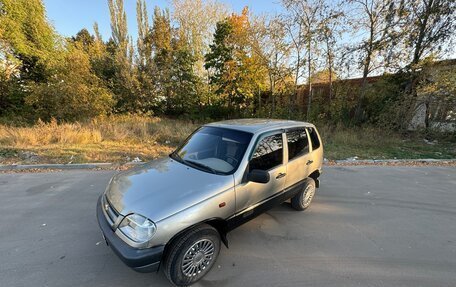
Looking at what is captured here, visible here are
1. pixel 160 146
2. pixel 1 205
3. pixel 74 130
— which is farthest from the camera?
pixel 74 130

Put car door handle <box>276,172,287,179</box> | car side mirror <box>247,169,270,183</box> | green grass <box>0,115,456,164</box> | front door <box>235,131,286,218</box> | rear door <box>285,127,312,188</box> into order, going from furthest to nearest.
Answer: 1. green grass <box>0,115,456,164</box>
2. rear door <box>285,127,312,188</box>
3. car door handle <box>276,172,287,179</box>
4. front door <box>235,131,286,218</box>
5. car side mirror <box>247,169,270,183</box>

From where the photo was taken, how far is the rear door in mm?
3283

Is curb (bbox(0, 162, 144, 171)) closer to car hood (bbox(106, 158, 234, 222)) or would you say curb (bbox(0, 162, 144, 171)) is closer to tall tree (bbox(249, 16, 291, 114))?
car hood (bbox(106, 158, 234, 222))

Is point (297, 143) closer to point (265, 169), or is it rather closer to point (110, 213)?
point (265, 169)

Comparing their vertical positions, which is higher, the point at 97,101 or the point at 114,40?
the point at 114,40

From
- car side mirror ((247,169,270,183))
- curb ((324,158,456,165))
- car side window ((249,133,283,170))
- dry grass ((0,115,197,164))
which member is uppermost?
car side window ((249,133,283,170))

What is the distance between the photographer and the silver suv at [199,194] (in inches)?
81.2

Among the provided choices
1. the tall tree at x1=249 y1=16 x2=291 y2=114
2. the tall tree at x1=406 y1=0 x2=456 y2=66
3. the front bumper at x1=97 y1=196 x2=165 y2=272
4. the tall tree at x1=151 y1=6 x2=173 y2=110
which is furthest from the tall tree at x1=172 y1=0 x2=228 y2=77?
the front bumper at x1=97 y1=196 x2=165 y2=272

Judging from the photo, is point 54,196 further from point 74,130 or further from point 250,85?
point 250,85

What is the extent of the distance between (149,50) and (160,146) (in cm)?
1309

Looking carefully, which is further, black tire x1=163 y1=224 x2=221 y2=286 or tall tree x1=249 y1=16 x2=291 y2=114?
tall tree x1=249 y1=16 x2=291 y2=114

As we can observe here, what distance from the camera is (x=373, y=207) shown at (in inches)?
158

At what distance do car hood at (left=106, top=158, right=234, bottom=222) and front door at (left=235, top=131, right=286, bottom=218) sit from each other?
0.31 meters

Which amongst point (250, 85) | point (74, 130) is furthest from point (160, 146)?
point (250, 85)
